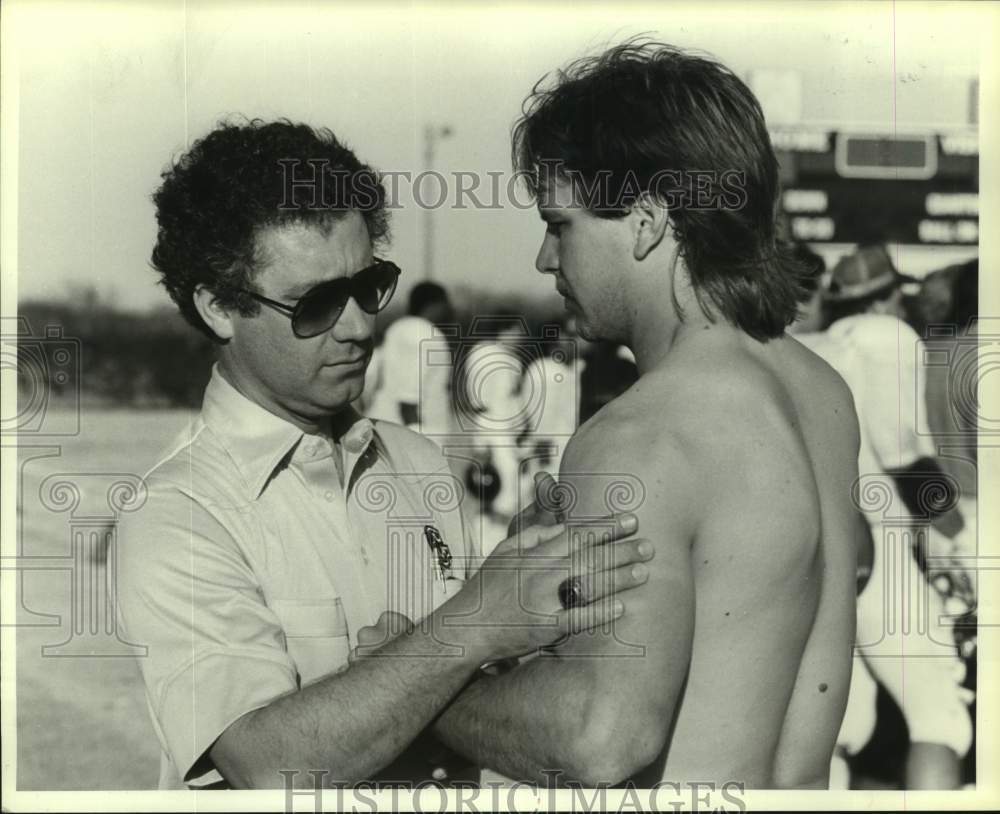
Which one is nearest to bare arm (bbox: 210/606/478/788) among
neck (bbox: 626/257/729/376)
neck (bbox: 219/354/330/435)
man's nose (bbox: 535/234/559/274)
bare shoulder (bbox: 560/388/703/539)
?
bare shoulder (bbox: 560/388/703/539)

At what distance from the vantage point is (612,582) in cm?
213

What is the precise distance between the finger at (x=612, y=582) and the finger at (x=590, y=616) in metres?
0.01

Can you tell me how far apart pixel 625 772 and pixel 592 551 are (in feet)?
1.26

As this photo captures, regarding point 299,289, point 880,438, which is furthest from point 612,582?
point 880,438

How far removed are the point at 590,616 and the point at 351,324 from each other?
84 centimetres

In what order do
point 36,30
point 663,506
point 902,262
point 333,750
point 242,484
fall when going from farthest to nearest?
1. point 902,262
2. point 36,30
3. point 242,484
4. point 333,750
5. point 663,506

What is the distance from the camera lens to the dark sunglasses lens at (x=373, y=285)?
2562 millimetres

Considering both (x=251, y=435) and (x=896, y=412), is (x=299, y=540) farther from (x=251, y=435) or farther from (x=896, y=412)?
(x=896, y=412)

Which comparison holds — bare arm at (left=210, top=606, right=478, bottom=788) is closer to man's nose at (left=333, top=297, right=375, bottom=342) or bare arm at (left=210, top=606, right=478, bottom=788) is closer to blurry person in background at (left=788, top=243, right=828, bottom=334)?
man's nose at (left=333, top=297, right=375, bottom=342)

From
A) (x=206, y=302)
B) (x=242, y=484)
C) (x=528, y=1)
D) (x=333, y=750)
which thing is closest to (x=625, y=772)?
(x=333, y=750)

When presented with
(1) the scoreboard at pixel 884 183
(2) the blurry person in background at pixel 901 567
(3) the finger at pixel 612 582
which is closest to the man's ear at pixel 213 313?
(3) the finger at pixel 612 582

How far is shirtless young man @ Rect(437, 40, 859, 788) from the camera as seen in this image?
2.07m

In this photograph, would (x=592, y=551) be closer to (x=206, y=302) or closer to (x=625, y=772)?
(x=625, y=772)

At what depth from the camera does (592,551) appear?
214cm
